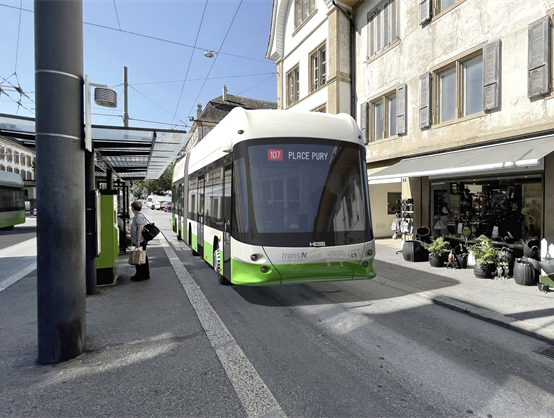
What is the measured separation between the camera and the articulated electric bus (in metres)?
5.08

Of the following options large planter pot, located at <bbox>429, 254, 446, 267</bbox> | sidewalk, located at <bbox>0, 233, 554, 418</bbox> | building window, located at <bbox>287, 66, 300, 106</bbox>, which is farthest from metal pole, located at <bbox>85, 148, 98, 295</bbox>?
building window, located at <bbox>287, 66, 300, 106</bbox>

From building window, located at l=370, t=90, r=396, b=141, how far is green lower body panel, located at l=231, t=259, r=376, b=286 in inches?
324

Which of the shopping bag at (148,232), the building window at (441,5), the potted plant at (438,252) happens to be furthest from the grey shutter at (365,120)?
the shopping bag at (148,232)

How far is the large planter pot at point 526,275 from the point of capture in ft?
22.4

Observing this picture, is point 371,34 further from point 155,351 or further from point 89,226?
point 155,351

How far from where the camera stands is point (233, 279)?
5.33m

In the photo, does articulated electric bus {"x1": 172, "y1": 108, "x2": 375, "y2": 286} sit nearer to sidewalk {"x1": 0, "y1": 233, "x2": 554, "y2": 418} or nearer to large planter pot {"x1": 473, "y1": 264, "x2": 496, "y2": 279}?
sidewalk {"x1": 0, "y1": 233, "x2": 554, "y2": 418}

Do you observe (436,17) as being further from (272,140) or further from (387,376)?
(387,376)

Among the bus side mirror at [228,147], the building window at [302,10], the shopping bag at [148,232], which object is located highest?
the building window at [302,10]

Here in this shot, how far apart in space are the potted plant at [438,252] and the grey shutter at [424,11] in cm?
664

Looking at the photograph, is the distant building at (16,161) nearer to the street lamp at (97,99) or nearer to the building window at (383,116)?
the building window at (383,116)

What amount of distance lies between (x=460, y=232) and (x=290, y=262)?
6.99 meters

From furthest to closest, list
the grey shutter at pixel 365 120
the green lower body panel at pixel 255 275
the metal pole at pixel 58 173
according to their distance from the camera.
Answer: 1. the grey shutter at pixel 365 120
2. the green lower body panel at pixel 255 275
3. the metal pole at pixel 58 173

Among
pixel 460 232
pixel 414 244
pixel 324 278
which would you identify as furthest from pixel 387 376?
pixel 460 232
